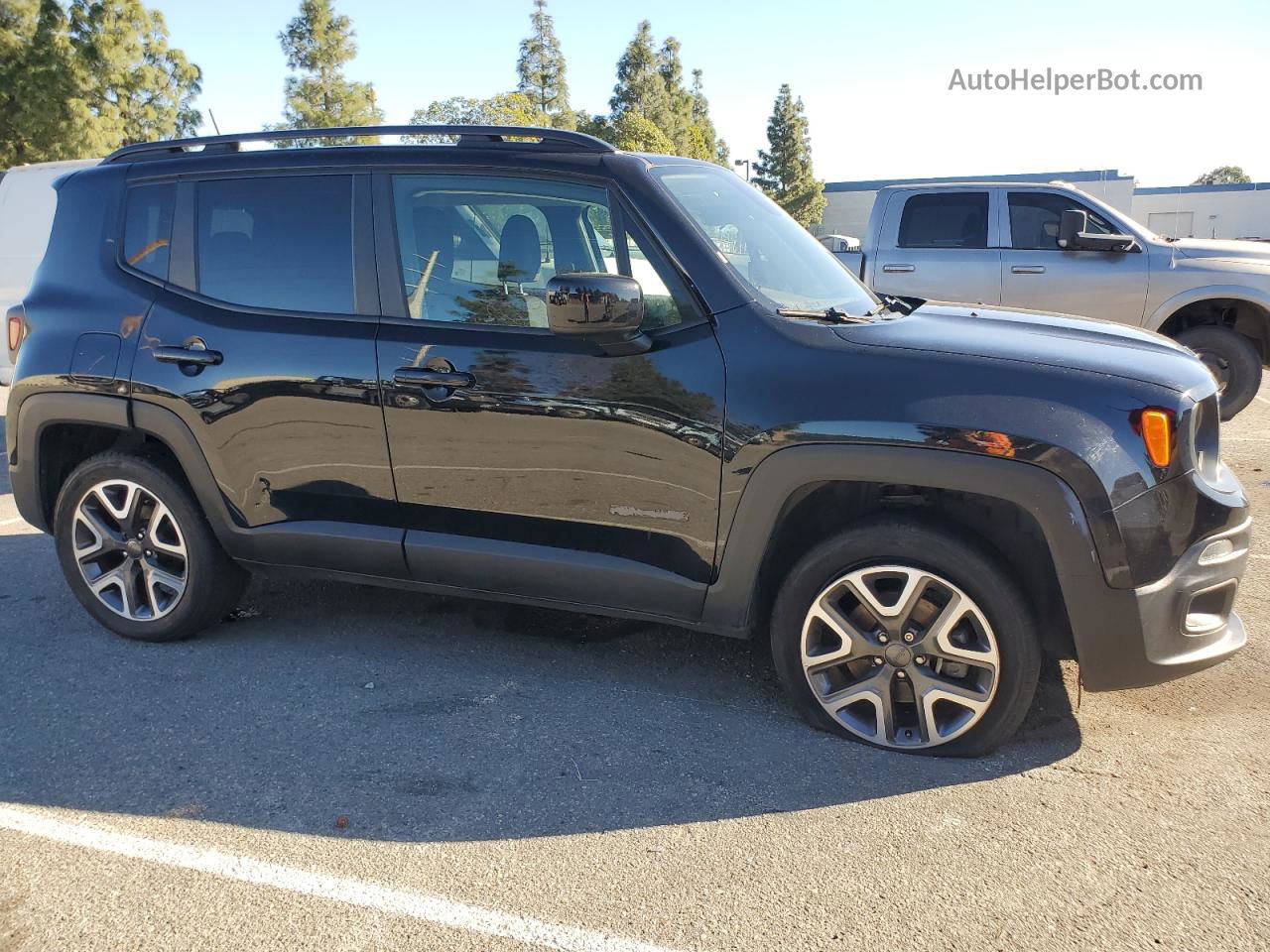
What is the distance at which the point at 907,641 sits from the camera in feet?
10.5

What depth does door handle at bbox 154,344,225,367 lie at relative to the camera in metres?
3.92

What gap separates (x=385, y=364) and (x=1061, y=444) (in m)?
2.26

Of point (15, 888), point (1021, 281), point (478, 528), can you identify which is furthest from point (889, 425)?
point (1021, 281)

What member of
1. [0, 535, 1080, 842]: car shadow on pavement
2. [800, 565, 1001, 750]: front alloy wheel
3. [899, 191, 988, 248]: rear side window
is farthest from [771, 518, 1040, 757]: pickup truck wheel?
[899, 191, 988, 248]: rear side window

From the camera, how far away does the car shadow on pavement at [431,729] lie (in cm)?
308

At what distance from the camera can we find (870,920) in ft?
8.29

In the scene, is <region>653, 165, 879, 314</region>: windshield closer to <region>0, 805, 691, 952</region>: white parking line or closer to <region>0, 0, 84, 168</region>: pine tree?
<region>0, 805, 691, 952</region>: white parking line

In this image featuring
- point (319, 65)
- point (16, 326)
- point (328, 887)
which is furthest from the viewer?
point (319, 65)

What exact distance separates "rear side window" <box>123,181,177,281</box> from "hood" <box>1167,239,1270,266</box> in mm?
7851

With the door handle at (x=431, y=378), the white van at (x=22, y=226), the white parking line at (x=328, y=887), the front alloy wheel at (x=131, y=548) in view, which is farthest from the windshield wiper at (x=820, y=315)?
the white van at (x=22, y=226)

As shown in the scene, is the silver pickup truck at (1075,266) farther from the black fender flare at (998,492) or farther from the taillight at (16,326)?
the taillight at (16,326)

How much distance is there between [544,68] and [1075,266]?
5085 centimetres

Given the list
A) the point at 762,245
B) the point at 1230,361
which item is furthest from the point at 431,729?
the point at 1230,361

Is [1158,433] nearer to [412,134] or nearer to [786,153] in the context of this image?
[412,134]
